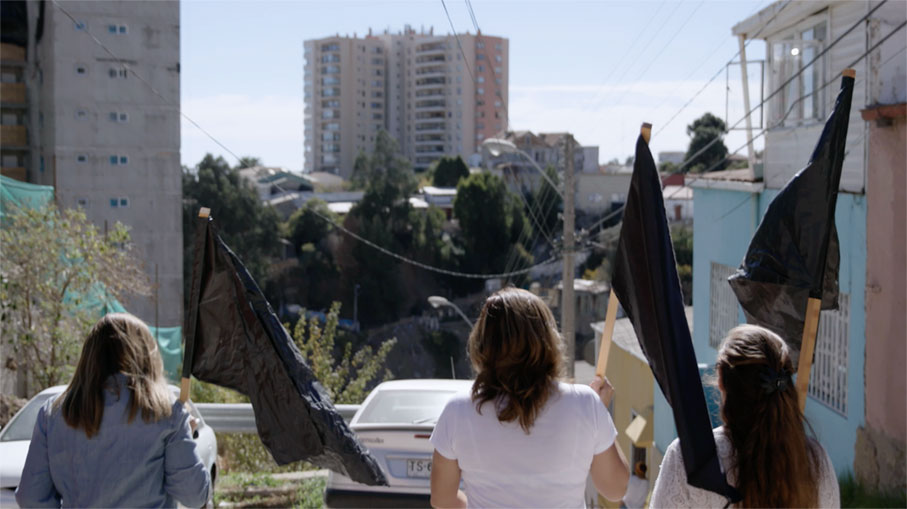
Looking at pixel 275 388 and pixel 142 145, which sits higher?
pixel 142 145

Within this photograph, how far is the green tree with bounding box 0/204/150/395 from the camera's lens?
10.3m

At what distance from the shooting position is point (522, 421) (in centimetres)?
264

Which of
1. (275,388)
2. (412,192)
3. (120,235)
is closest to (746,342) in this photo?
(275,388)

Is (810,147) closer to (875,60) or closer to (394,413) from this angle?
(875,60)

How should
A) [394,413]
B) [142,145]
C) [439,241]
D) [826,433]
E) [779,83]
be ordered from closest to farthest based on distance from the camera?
[394,413], [826,433], [779,83], [142,145], [439,241]

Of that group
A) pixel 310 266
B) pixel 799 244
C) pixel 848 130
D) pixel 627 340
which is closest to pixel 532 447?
pixel 799 244

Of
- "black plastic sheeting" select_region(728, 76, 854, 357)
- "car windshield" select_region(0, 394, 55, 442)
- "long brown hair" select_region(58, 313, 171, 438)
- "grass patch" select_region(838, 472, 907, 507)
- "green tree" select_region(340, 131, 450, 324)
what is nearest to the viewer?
"long brown hair" select_region(58, 313, 171, 438)

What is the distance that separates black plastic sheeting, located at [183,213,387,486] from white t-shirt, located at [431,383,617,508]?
1.41 m

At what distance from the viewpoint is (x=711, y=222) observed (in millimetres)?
12984

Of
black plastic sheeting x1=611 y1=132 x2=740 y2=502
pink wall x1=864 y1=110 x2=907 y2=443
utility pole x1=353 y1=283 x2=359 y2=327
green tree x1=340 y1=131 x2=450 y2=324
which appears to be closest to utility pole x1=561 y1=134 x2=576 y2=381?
pink wall x1=864 y1=110 x2=907 y2=443

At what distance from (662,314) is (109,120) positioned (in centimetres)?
3272

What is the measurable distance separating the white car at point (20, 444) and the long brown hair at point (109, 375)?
2.45 meters

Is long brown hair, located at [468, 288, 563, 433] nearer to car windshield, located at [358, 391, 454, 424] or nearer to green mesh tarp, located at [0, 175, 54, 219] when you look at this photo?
car windshield, located at [358, 391, 454, 424]

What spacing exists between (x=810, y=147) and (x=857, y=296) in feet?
8.65
